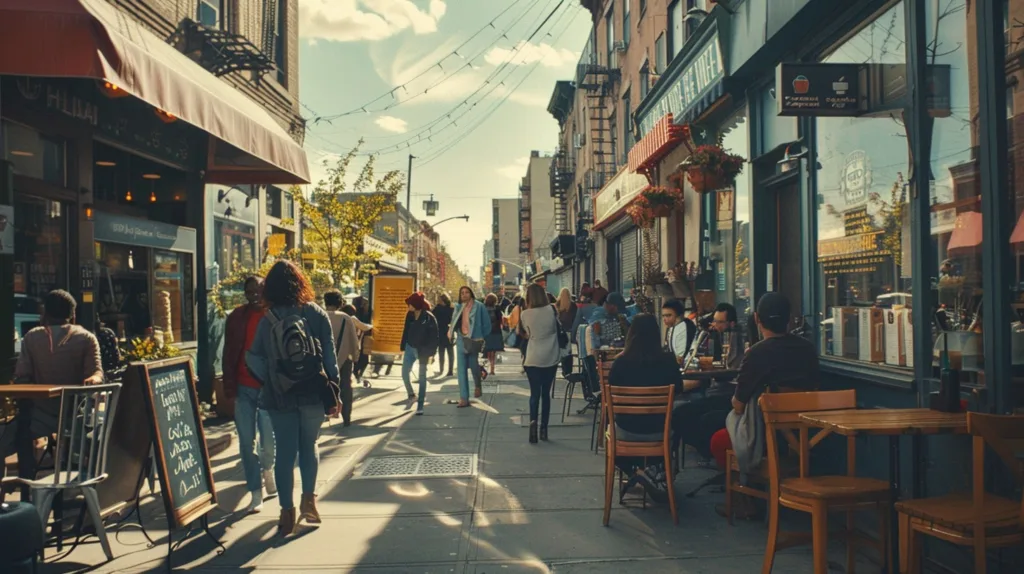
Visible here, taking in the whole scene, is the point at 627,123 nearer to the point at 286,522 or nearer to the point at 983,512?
the point at 286,522

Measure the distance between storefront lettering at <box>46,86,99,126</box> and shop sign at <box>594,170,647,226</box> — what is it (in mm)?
10395

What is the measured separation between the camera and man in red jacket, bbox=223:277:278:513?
6.47 meters

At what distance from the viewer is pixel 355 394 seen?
1417cm

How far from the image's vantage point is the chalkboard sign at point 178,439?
16.3 ft

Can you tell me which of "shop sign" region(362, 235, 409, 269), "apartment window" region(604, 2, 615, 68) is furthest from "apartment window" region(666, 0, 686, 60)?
"apartment window" region(604, 2, 615, 68)

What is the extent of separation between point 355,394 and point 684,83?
24.8 ft

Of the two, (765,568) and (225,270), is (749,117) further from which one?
(225,270)

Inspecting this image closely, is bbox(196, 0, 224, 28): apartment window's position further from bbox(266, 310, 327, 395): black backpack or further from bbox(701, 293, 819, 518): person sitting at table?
bbox(701, 293, 819, 518): person sitting at table

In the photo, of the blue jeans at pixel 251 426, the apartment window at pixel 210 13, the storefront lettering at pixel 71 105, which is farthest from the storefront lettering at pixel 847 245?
the apartment window at pixel 210 13

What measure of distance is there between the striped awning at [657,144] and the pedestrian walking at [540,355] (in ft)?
14.2

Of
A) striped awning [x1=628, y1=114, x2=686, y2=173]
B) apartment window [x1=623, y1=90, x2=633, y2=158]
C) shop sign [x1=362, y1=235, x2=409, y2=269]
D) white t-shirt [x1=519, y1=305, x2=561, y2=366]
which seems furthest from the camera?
apartment window [x1=623, y1=90, x2=633, y2=158]

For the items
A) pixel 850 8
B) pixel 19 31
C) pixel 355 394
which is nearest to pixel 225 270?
pixel 355 394

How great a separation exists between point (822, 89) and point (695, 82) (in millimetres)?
4833

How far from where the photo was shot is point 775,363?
559cm
